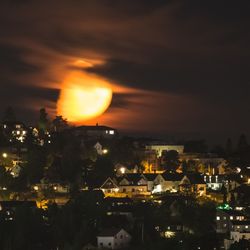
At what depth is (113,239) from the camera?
97.3 ft

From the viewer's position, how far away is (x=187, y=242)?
28609 millimetres

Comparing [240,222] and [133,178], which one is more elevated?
[133,178]

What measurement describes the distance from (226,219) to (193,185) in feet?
26.1

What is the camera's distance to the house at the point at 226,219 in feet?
105

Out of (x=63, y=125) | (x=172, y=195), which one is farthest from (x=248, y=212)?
(x=63, y=125)

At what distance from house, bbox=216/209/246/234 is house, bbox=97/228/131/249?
4380mm

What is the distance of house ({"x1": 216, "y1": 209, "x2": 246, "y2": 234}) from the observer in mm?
32125

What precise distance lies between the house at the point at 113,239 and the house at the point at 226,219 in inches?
172

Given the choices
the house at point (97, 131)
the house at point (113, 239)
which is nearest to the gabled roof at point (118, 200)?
the house at point (113, 239)

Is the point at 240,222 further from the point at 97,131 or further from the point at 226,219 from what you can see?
the point at 97,131

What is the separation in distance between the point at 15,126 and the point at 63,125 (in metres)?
3.54

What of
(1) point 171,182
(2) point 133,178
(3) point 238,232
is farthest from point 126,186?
(3) point 238,232

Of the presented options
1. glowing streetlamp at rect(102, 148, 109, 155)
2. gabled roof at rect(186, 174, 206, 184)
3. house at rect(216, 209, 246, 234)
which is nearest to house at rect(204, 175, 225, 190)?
gabled roof at rect(186, 174, 206, 184)

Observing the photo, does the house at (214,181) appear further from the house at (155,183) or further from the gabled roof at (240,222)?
the gabled roof at (240,222)
